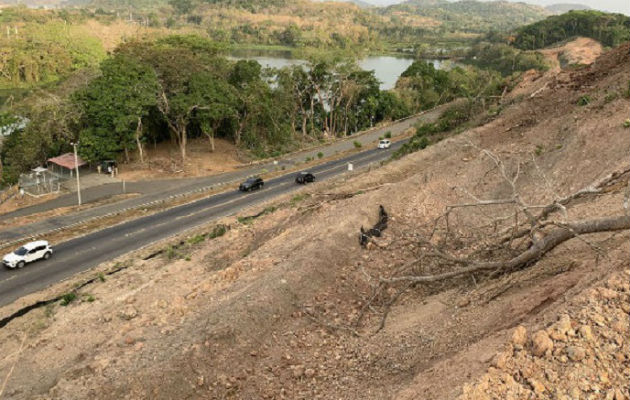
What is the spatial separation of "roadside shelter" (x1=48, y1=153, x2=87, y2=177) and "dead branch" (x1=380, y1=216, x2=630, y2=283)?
34.8 metres

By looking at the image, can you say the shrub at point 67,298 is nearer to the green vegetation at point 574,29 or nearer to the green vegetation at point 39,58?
the green vegetation at point 39,58

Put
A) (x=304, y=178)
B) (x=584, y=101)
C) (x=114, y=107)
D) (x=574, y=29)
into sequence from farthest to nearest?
(x=574, y=29)
(x=114, y=107)
(x=304, y=178)
(x=584, y=101)

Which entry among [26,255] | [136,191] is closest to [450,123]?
[136,191]

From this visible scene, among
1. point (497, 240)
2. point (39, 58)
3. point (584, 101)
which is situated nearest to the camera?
point (497, 240)

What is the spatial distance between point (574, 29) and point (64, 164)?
11473 centimetres

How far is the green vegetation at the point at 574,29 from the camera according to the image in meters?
106

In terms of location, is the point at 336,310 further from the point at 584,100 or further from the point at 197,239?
the point at 584,100

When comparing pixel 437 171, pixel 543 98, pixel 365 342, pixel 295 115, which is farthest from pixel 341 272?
pixel 295 115

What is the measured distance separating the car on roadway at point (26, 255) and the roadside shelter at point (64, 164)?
15432 mm

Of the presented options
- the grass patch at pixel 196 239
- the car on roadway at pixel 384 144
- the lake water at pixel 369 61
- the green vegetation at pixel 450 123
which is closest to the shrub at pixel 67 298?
the grass patch at pixel 196 239

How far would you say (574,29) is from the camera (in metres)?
119

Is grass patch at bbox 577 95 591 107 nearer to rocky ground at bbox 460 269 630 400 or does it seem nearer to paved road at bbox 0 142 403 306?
rocky ground at bbox 460 269 630 400

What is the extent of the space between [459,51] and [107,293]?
14106 centimetres

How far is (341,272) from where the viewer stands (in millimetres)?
13141
